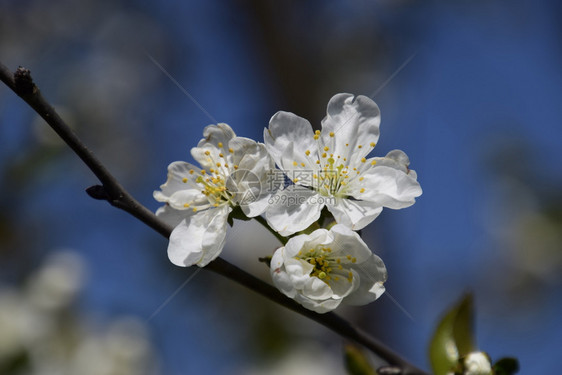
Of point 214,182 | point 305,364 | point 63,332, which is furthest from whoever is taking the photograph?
point 305,364

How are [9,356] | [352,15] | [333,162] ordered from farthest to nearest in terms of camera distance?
[352,15] → [9,356] → [333,162]

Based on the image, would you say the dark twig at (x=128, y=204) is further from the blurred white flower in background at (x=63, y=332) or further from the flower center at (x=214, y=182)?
the blurred white flower in background at (x=63, y=332)

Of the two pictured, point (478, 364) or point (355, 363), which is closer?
point (478, 364)

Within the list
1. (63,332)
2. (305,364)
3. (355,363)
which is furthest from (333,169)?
(305,364)

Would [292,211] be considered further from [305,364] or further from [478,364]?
[305,364]

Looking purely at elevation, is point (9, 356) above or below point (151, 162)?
above

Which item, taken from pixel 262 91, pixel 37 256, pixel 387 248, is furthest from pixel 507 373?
pixel 262 91

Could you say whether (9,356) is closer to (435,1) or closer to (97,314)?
(97,314)
